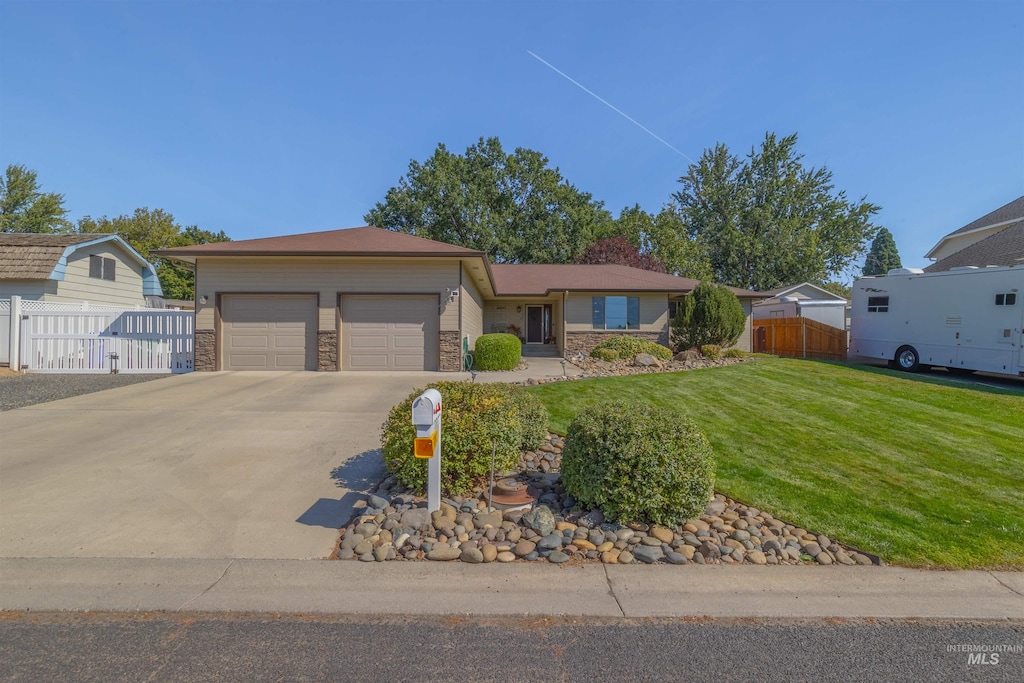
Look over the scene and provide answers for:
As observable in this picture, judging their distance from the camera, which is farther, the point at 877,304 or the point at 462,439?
the point at 877,304

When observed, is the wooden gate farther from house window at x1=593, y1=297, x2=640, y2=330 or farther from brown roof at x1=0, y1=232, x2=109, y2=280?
brown roof at x1=0, y1=232, x2=109, y2=280

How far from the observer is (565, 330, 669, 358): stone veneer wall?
18661 millimetres

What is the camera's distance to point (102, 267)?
56.3 feet

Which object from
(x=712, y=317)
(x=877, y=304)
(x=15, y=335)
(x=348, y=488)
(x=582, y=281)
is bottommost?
(x=348, y=488)

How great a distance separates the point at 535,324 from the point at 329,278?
37.1 feet

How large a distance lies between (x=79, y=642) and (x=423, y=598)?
5.88 feet

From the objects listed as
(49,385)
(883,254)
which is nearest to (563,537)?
(49,385)

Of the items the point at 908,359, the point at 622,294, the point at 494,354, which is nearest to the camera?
the point at 494,354

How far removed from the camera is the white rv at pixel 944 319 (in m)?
11.0

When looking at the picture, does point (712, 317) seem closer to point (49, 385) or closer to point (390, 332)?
point (390, 332)

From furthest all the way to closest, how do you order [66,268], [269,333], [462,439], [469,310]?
[66,268] → [469,310] → [269,333] → [462,439]

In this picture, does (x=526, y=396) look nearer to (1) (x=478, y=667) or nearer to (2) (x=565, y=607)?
(2) (x=565, y=607)

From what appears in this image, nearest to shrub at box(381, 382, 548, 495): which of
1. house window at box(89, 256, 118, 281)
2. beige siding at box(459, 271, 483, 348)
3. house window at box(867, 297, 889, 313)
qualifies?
beige siding at box(459, 271, 483, 348)

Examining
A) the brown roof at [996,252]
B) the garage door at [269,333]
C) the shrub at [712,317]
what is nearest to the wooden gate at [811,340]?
the shrub at [712,317]
